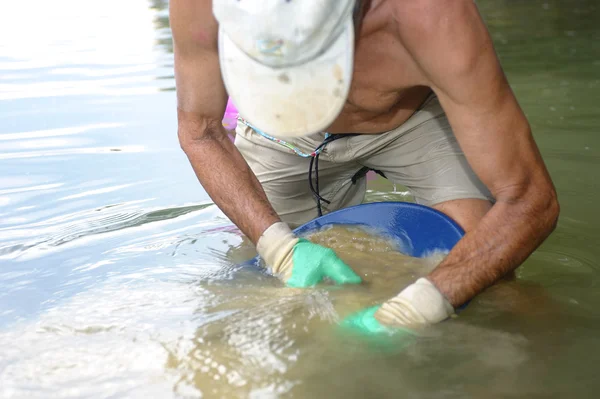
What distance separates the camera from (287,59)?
1945 millimetres

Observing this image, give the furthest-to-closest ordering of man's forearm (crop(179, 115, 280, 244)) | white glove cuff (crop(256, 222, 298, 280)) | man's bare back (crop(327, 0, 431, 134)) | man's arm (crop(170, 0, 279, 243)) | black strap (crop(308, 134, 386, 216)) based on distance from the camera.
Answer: black strap (crop(308, 134, 386, 216)), man's forearm (crop(179, 115, 280, 244)), man's arm (crop(170, 0, 279, 243)), white glove cuff (crop(256, 222, 298, 280)), man's bare back (crop(327, 0, 431, 134))

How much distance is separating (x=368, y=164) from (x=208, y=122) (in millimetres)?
659

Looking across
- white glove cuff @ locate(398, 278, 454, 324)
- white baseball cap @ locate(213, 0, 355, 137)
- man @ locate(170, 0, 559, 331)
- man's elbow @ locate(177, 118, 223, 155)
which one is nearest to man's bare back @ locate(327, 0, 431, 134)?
man @ locate(170, 0, 559, 331)

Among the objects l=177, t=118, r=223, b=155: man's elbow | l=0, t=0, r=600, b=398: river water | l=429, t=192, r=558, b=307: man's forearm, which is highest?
l=177, t=118, r=223, b=155: man's elbow

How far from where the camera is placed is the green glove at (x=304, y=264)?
2.33 m

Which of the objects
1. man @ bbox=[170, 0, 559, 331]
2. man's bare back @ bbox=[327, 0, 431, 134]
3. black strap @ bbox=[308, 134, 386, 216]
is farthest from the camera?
black strap @ bbox=[308, 134, 386, 216]

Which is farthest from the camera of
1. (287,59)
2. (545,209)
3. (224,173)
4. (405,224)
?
(224,173)

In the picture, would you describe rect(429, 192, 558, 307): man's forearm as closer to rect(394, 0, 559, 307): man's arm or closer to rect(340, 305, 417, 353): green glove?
rect(394, 0, 559, 307): man's arm

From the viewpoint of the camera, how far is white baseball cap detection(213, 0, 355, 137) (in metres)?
1.89

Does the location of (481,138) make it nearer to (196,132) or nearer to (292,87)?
Answer: (292,87)

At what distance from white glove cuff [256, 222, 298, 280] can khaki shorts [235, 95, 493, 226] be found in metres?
0.51

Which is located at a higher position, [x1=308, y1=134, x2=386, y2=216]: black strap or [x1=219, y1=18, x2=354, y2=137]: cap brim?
[x1=219, y1=18, x2=354, y2=137]: cap brim

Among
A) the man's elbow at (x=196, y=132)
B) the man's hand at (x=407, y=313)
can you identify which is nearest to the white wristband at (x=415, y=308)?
the man's hand at (x=407, y=313)

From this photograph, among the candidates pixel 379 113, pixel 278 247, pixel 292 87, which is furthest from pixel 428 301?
pixel 379 113
